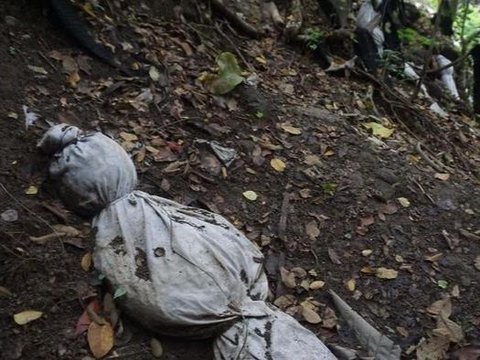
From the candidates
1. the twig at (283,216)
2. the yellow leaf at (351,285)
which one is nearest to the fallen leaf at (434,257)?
the yellow leaf at (351,285)

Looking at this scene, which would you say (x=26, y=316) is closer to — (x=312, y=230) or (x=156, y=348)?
(x=156, y=348)

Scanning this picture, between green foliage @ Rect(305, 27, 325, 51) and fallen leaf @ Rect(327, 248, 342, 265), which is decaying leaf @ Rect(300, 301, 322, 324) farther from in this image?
green foliage @ Rect(305, 27, 325, 51)

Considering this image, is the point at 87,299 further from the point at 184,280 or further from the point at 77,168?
the point at 77,168

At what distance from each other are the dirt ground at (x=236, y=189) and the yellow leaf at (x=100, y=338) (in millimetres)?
42

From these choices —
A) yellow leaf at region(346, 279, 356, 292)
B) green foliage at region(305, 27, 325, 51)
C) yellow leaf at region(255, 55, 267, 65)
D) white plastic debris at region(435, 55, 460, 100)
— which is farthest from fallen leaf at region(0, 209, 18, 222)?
white plastic debris at region(435, 55, 460, 100)

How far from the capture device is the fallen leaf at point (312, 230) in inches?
130

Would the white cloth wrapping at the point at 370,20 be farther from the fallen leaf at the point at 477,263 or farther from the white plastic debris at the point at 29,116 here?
the white plastic debris at the point at 29,116

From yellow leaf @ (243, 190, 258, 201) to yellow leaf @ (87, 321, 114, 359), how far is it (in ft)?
4.29

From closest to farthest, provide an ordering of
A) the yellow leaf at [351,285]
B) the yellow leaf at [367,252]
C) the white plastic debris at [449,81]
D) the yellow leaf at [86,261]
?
the yellow leaf at [86,261] → the yellow leaf at [351,285] → the yellow leaf at [367,252] → the white plastic debris at [449,81]

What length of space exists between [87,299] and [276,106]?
7.72ft

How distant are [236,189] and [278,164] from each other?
0.45 metres

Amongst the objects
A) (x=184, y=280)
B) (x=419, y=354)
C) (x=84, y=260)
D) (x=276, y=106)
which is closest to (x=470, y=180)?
(x=276, y=106)

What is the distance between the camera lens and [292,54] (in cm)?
534

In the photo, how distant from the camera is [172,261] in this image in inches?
95.5
